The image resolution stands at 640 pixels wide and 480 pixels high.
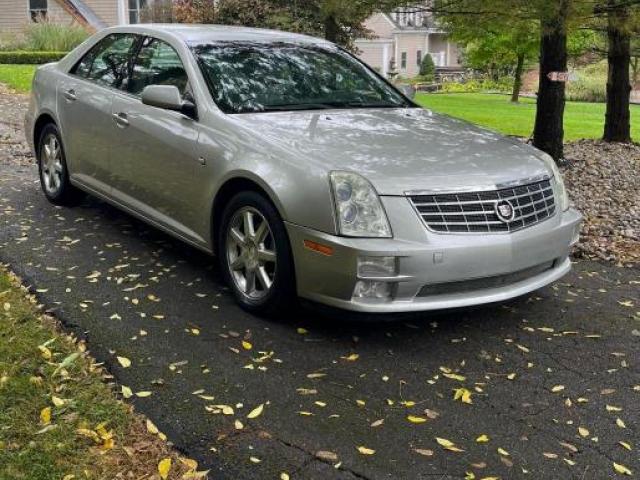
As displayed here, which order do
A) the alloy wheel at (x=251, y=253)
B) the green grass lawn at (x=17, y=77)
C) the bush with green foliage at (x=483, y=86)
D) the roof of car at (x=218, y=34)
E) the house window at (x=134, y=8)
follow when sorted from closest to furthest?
→ 1. the alloy wheel at (x=251, y=253)
2. the roof of car at (x=218, y=34)
3. the green grass lawn at (x=17, y=77)
4. the house window at (x=134, y=8)
5. the bush with green foliage at (x=483, y=86)

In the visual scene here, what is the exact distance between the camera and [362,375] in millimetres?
3705

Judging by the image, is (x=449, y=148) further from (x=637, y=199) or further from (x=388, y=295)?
(x=637, y=199)

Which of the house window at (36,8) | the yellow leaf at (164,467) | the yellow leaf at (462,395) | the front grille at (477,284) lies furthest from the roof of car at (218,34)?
the house window at (36,8)

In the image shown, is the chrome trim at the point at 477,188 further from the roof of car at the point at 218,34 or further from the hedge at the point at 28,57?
the hedge at the point at 28,57

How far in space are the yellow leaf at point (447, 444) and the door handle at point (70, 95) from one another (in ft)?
13.7

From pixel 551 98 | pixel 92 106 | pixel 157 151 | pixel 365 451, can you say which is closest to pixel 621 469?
pixel 365 451

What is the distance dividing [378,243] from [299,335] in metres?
0.80

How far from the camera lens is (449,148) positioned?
4.31m

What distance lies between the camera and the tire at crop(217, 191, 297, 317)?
400 centimetres

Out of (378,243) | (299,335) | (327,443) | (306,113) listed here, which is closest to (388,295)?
(378,243)

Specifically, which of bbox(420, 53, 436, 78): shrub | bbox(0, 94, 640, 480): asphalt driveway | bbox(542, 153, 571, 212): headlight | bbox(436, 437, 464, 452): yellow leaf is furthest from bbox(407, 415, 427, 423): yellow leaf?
bbox(420, 53, 436, 78): shrub

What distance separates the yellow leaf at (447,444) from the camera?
3084 millimetres

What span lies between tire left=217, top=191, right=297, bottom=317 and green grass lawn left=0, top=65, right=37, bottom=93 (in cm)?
1248

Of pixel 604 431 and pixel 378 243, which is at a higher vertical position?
pixel 378 243
